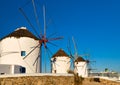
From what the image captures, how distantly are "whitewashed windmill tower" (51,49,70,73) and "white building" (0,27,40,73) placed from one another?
45.4 ft

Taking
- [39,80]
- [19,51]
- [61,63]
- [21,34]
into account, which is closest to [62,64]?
[61,63]

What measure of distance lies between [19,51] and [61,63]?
16044 mm

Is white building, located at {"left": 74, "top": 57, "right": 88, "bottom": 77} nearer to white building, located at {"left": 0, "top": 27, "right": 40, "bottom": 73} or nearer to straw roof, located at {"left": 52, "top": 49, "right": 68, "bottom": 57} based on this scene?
straw roof, located at {"left": 52, "top": 49, "right": 68, "bottom": 57}

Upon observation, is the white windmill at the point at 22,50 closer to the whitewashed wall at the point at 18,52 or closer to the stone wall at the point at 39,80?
the whitewashed wall at the point at 18,52

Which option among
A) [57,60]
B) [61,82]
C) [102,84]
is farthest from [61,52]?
[61,82]

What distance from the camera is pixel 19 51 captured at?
30.8 meters

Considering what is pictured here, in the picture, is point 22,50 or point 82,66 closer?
point 22,50

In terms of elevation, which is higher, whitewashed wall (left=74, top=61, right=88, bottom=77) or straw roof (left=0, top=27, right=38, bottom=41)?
straw roof (left=0, top=27, right=38, bottom=41)

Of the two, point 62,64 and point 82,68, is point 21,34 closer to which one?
point 62,64

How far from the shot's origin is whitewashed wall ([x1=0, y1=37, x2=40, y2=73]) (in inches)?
1212

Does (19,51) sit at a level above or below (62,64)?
above

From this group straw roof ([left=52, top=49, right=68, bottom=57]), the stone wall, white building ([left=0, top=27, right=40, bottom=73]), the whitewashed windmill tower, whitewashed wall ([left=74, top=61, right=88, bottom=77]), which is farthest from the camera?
whitewashed wall ([left=74, top=61, right=88, bottom=77])

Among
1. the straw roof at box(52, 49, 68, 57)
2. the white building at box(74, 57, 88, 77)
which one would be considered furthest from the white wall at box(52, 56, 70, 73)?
the white building at box(74, 57, 88, 77)

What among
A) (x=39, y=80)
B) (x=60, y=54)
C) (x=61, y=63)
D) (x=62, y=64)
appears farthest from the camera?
(x=60, y=54)
